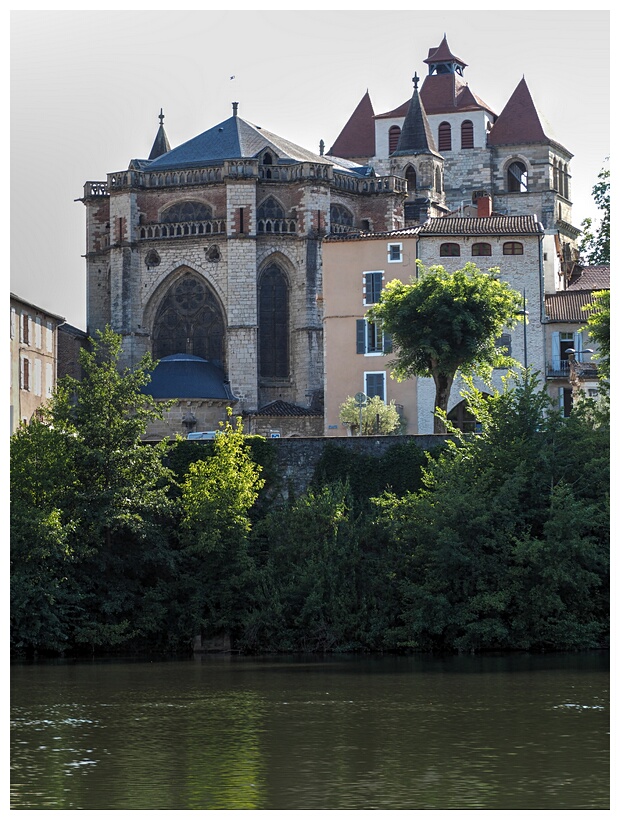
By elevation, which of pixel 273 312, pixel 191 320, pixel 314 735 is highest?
pixel 273 312

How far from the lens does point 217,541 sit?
45312mm

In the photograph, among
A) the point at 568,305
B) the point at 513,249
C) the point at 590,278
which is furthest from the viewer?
the point at 590,278

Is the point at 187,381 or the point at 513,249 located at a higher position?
the point at 513,249

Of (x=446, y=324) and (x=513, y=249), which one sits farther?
(x=513, y=249)

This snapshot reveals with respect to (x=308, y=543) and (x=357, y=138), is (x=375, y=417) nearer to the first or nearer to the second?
(x=308, y=543)

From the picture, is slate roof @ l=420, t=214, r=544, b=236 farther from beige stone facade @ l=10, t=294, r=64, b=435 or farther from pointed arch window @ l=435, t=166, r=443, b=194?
pointed arch window @ l=435, t=166, r=443, b=194

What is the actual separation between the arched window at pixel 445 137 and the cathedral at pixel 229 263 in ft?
74.9

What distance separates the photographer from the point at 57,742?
87.9 ft

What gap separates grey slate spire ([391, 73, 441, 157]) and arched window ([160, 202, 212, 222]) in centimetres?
1910

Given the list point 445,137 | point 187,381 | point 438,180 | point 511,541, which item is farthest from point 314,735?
point 445,137

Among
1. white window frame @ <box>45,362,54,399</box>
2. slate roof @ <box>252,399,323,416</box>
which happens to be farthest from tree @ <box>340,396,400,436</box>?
slate roof @ <box>252,399,323,416</box>

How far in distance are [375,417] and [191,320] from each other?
68.7ft

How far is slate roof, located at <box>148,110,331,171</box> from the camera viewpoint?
78.5m

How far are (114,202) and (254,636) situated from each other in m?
38.1
